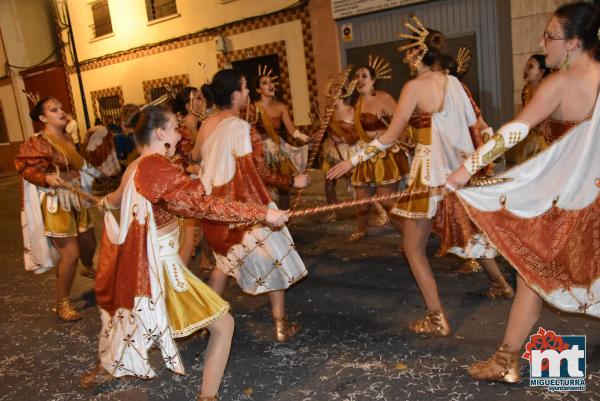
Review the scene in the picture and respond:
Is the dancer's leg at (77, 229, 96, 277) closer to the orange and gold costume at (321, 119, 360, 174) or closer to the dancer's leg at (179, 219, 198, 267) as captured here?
the dancer's leg at (179, 219, 198, 267)

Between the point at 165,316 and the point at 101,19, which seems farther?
the point at 101,19

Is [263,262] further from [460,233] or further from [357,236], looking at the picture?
[357,236]

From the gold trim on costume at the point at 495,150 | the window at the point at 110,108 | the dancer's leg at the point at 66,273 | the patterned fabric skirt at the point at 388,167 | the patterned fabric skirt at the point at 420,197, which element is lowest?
the dancer's leg at the point at 66,273

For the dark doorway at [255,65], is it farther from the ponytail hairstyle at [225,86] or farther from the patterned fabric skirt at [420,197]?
the patterned fabric skirt at [420,197]

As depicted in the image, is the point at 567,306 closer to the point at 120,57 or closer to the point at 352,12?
the point at 352,12

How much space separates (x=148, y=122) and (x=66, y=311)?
2820mm

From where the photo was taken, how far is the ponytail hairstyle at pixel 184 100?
5812 millimetres

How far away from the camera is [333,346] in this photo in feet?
12.6

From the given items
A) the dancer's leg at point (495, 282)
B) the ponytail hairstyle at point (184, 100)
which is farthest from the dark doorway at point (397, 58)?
the dancer's leg at point (495, 282)

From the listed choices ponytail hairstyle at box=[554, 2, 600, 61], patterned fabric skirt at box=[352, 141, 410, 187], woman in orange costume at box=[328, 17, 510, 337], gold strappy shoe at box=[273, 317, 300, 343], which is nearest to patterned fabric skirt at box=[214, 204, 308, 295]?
gold strappy shoe at box=[273, 317, 300, 343]

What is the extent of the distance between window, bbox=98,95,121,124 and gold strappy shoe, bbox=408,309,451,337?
14276 mm

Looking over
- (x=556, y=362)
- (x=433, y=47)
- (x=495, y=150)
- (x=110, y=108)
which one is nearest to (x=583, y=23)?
(x=495, y=150)

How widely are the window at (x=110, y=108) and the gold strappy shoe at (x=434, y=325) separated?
1428cm

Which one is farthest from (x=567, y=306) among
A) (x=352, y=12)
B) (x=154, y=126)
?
(x=352, y=12)
